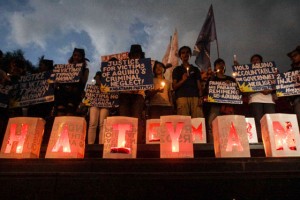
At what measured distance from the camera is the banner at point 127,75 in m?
6.27

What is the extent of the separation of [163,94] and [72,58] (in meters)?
2.36

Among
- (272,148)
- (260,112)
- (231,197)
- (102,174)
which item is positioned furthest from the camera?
(260,112)

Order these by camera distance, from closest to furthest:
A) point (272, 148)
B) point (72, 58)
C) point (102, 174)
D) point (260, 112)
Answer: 1. point (102, 174)
2. point (272, 148)
3. point (260, 112)
4. point (72, 58)

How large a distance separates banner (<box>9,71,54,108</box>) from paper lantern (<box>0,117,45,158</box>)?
5.90 ft

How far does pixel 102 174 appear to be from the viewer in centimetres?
361

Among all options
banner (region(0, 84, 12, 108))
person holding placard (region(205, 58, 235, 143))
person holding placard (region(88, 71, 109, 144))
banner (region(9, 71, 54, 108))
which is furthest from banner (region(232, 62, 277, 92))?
banner (region(0, 84, 12, 108))

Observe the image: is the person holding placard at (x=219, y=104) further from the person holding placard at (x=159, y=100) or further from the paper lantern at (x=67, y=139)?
the paper lantern at (x=67, y=139)

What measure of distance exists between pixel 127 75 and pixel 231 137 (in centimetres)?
285

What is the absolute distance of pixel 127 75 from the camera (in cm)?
635

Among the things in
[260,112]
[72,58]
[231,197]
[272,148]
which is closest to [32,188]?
[231,197]

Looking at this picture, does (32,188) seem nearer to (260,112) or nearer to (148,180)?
(148,180)

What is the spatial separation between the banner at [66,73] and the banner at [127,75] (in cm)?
60

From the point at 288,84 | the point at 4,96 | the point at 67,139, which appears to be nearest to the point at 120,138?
the point at 67,139

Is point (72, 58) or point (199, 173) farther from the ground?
point (72, 58)
